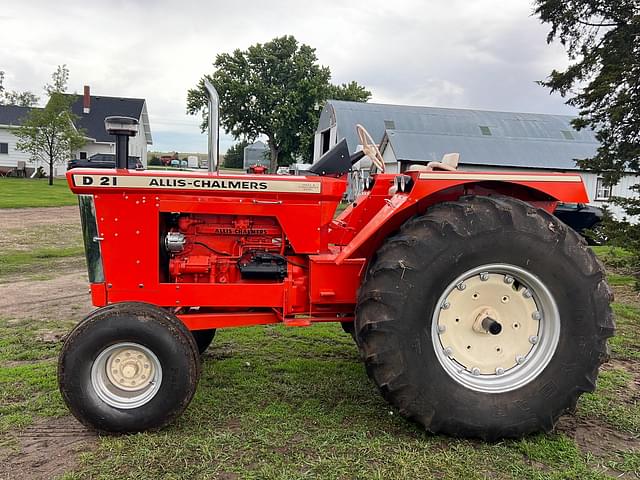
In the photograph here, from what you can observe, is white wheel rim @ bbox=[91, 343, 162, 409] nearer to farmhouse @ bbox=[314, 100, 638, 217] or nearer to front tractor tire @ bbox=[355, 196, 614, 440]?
front tractor tire @ bbox=[355, 196, 614, 440]

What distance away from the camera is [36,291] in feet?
22.4

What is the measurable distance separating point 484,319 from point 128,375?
207cm

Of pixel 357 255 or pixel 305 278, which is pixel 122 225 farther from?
pixel 357 255

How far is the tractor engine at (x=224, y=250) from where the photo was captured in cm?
351

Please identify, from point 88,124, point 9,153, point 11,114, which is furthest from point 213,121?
point 11,114

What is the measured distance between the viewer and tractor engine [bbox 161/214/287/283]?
3.51 meters

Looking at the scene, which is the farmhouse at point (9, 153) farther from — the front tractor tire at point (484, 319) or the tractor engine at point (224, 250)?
the front tractor tire at point (484, 319)

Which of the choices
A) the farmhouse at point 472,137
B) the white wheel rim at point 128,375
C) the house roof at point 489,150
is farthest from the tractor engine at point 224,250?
the house roof at point 489,150

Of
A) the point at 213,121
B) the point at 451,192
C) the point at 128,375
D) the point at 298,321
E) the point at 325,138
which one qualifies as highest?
the point at 325,138

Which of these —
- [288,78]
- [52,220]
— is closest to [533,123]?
[288,78]

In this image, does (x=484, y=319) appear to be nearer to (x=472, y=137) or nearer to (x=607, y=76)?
(x=607, y=76)

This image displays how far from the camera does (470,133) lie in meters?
27.4

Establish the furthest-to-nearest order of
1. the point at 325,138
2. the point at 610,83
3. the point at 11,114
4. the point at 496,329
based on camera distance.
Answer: the point at 11,114, the point at 325,138, the point at 610,83, the point at 496,329

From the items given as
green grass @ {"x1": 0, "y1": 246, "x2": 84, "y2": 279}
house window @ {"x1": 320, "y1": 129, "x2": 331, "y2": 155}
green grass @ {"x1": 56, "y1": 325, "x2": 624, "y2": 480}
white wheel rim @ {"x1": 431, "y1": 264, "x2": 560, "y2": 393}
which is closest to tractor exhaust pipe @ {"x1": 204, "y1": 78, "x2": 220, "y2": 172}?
green grass @ {"x1": 56, "y1": 325, "x2": 624, "y2": 480}
